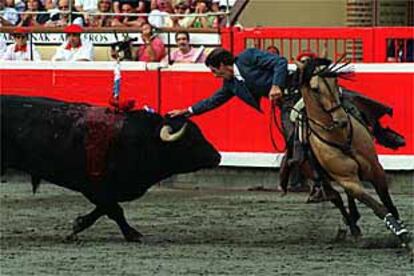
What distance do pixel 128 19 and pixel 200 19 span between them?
3.27 ft

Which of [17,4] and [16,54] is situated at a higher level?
[17,4]

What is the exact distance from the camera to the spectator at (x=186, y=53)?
14.2 m

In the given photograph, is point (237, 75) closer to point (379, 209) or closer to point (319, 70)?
point (319, 70)

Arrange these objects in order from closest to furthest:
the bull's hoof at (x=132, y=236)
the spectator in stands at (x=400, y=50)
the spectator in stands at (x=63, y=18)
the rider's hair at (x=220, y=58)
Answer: the rider's hair at (x=220, y=58) < the bull's hoof at (x=132, y=236) < the spectator in stands at (x=400, y=50) < the spectator in stands at (x=63, y=18)

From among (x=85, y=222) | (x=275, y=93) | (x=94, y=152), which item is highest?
(x=275, y=93)

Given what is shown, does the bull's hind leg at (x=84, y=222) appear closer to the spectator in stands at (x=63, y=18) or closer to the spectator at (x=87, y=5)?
the spectator in stands at (x=63, y=18)

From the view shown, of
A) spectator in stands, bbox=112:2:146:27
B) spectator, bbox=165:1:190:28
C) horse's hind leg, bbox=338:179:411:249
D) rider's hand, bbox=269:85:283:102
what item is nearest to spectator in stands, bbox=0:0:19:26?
spectator in stands, bbox=112:2:146:27

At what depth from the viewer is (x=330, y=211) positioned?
1234 cm

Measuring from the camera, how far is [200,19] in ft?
48.6

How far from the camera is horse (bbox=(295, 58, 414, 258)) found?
31.9 ft

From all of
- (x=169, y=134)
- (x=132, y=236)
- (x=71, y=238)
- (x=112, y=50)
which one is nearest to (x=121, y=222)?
(x=132, y=236)

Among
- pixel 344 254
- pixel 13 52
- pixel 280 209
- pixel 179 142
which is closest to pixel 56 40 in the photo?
pixel 13 52

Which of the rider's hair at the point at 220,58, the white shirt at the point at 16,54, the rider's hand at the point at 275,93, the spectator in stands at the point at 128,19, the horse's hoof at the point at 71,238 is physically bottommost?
the horse's hoof at the point at 71,238

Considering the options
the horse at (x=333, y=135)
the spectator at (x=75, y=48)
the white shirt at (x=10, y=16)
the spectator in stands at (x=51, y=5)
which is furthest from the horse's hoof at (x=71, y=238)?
the white shirt at (x=10, y=16)
